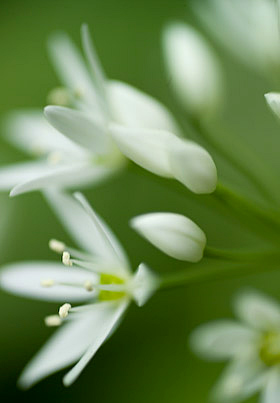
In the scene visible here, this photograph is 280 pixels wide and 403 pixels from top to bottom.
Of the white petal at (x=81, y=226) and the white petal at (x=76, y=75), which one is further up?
the white petal at (x=76, y=75)

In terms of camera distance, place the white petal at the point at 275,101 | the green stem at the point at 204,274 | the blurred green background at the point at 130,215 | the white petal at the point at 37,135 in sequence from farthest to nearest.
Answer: the blurred green background at the point at 130,215 < the white petal at the point at 37,135 < the green stem at the point at 204,274 < the white petal at the point at 275,101

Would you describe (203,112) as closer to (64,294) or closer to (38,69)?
(64,294)

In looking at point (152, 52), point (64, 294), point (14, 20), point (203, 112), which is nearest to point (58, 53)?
point (203, 112)

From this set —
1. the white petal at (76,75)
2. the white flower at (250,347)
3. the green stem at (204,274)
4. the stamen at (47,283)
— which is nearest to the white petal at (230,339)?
the white flower at (250,347)

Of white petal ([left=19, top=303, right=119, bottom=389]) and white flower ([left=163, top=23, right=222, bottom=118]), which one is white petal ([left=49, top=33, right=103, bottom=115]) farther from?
white petal ([left=19, top=303, right=119, bottom=389])

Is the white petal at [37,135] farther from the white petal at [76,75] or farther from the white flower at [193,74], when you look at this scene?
the white flower at [193,74]

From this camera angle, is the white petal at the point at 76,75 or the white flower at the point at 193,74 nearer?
the white petal at the point at 76,75

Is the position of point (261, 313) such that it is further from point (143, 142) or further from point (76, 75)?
point (76, 75)
